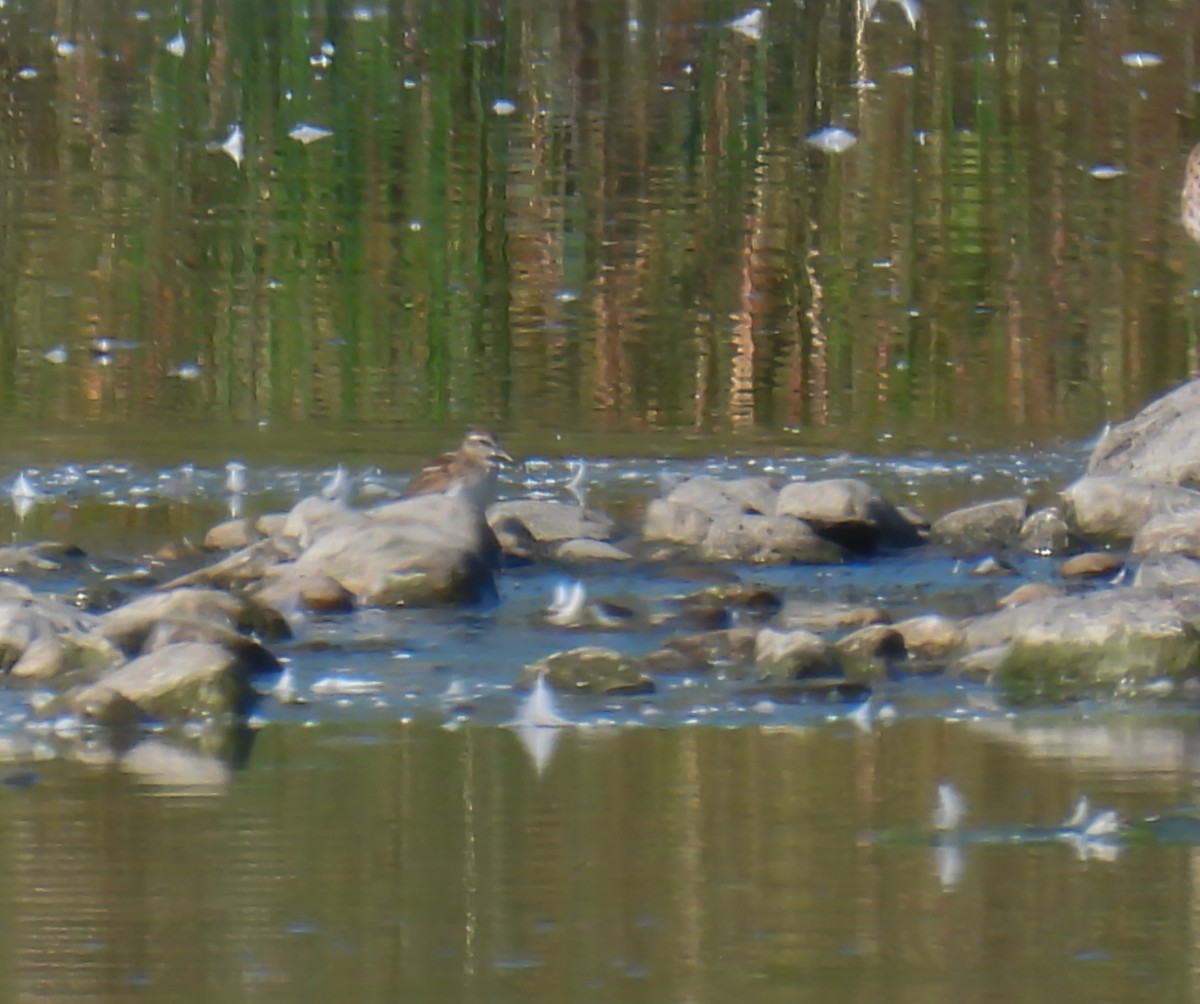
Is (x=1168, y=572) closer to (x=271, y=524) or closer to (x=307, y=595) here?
(x=307, y=595)

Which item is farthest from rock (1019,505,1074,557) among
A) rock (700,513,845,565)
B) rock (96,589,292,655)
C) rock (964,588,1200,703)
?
rock (96,589,292,655)

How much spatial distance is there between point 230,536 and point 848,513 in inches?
76.8

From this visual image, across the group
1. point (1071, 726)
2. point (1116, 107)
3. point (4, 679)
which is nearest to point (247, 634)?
point (4, 679)

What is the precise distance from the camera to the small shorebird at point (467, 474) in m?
9.73

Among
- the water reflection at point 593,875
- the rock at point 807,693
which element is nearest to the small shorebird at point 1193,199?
the rock at point 807,693

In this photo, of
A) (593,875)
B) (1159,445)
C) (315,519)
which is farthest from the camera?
(1159,445)

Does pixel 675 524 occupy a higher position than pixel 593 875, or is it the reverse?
pixel 675 524

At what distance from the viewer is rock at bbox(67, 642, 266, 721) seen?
723 cm

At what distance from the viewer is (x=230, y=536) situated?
9.68 metres

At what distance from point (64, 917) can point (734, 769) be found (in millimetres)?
1718

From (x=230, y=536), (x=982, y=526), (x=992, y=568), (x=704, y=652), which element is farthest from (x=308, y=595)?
(x=982, y=526)

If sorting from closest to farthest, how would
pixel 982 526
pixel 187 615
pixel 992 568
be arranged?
pixel 187 615, pixel 992 568, pixel 982 526

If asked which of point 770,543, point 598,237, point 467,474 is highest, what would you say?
point 598,237

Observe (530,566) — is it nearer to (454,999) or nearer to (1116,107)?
(454,999)
